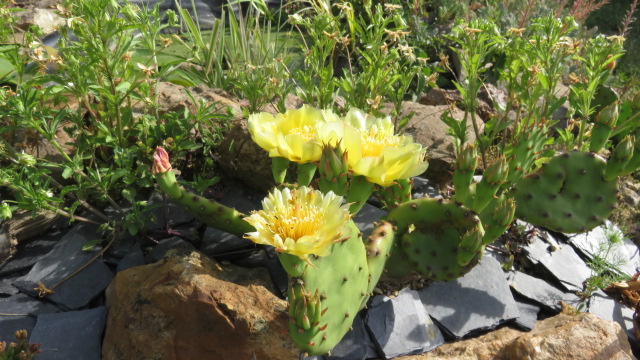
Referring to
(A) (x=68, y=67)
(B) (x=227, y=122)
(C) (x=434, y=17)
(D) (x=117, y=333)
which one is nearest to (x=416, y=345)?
(D) (x=117, y=333)

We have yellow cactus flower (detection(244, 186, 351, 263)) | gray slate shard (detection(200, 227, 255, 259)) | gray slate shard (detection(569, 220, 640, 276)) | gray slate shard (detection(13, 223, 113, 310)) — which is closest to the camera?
yellow cactus flower (detection(244, 186, 351, 263))

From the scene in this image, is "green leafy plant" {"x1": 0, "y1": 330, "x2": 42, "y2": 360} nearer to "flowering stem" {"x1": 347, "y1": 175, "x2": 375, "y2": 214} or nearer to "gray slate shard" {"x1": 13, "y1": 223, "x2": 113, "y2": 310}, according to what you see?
"gray slate shard" {"x1": 13, "y1": 223, "x2": 113, "y2": 310}

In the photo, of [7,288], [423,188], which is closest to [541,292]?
[423,188]

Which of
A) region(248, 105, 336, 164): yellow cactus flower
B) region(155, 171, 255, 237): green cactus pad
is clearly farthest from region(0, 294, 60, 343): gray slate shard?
region(248, 105, 336, 164): yellow cactus flower

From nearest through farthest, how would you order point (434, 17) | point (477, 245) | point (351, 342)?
point (477, 245) → point (351, 342) → point (434, 17)

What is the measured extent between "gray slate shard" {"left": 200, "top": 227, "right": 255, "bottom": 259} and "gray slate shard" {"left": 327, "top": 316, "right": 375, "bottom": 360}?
23.4 inches

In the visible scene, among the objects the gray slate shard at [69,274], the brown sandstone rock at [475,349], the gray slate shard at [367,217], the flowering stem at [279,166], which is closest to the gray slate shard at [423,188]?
the gray slate shard at [367,217]

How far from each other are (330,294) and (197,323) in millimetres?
518

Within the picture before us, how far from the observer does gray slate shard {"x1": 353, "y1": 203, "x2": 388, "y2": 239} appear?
244 centimetres

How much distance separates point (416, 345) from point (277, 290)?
0.60m

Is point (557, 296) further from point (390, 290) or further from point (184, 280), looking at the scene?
point (184, 280)

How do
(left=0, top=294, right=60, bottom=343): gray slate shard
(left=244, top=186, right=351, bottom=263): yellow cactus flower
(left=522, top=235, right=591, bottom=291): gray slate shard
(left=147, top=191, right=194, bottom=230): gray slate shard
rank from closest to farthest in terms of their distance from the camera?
(left=244, top=186, right=351, bottom=263): yellow cactus flower < (left=0, top=294, right=60, bottom=343): gray slate shard < (left=147, top=191, right=194, bottom=230): gray slate shard < (left=522, top=235, right=591, bottom=291): gray slate shard

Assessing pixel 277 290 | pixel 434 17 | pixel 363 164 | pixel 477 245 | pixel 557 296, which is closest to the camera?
pixel 363 164

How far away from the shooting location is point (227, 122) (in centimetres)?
261
